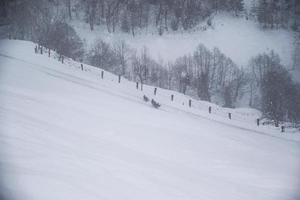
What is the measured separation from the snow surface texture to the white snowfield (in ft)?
152

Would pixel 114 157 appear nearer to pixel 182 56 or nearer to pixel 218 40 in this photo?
pixel 182 56

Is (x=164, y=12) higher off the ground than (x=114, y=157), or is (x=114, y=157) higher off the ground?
(x=164, y=12)

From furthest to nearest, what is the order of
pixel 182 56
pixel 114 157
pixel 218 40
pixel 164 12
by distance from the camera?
pixel 164 12 → pixel 218 40 → pixel 182 56 → pixel 114 157

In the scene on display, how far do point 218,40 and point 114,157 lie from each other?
60891mm

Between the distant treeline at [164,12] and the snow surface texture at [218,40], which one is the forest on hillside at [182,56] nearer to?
the distant treeline at [164,12]

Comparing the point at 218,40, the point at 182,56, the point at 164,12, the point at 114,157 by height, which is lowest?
the point at 182,56

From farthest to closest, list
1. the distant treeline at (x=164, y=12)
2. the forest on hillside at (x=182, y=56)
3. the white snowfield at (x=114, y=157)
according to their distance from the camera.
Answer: the distant treeline at (x=164, y=12)
the forest on hillside at (x=182, y=56)
the white snowfield at (x=114, y=157)

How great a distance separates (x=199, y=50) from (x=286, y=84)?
63.4 ft

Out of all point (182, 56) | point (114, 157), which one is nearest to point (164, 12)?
point (182, 56)

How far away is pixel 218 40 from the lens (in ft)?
221

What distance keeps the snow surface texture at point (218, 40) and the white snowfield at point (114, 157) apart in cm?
4648

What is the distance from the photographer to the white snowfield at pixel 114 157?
6.97 meters

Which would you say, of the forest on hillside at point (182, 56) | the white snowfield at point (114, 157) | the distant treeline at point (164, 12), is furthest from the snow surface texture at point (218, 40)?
the white snowfield at point (114, 157)

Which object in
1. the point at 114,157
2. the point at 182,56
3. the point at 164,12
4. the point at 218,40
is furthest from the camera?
the point at 164,12
